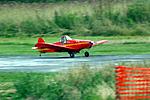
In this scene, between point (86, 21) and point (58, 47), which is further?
point (86, 21)

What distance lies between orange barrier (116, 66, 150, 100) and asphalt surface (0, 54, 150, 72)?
26.7ft

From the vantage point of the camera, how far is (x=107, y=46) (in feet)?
130

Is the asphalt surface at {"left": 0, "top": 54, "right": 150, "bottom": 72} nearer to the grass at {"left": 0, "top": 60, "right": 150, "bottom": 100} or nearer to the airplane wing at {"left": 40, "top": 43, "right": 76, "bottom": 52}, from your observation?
the airplane wing at {"left": 40, "top": 43, "right": 76, "bottom": 52}

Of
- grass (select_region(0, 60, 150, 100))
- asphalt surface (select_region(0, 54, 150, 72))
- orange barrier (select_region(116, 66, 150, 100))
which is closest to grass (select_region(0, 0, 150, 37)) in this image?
asphalt surface (select_region(0, 54, 150, 72))

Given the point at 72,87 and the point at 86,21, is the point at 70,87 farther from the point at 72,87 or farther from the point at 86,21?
the point at 86,21

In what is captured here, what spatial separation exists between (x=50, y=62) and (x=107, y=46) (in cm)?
880

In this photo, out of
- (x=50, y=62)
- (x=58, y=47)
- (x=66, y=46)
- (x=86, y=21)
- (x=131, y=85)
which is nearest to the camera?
(x=131, y=85)

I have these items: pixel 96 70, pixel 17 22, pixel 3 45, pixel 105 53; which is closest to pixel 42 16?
pixel 17 22

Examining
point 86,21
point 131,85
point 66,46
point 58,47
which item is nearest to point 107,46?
point 66,46

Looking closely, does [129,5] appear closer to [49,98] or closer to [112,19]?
[112,19]

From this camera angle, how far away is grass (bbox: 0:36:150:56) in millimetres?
36625

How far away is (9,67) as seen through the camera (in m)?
28.9

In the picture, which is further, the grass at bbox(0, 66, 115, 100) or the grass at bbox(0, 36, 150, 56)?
the grass at bbox(0, 36, 150, 56)

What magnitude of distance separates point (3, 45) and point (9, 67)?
525 inches
